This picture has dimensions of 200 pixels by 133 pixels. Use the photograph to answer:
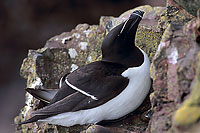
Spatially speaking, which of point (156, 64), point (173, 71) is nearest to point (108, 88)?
point (156, 64)

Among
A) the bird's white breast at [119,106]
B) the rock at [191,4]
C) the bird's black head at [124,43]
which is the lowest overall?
the bird's white breast at [119,106]

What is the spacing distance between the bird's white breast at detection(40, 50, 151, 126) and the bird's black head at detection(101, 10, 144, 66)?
15 cm

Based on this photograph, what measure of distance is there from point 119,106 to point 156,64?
0.95 meters

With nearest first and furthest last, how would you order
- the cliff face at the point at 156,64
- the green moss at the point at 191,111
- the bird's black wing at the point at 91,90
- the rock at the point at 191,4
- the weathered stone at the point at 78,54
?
1. the green moss at the point at 191,111
2. the cliff face at the point at 156,64
3. the rock at the point at 191,4
4. the bird's black wing at the point at 91,90
5. the weathered stone at the point at 78,54

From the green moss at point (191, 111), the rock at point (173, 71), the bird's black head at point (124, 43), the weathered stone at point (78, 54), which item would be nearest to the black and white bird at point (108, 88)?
the bird's black head at point (124, 43)

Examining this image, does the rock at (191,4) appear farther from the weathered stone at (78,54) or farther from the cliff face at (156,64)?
the weathered stone at (78,54)

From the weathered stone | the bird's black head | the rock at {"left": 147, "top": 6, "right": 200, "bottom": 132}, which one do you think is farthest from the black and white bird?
the rock at {"left": 147, "top": 6, "right": 200, "bottom": 132}

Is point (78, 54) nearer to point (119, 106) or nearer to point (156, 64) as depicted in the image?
point (119, 106)

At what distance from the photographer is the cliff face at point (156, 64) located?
6.42 feet

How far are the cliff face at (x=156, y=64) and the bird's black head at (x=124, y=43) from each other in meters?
0.32

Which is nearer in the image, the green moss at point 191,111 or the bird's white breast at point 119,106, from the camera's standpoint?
the green moss at point 191,111

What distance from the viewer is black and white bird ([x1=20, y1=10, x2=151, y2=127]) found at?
3.07 m

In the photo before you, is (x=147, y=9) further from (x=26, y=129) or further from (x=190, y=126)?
(x=190, y=126)

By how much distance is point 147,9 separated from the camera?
461 centimetres
